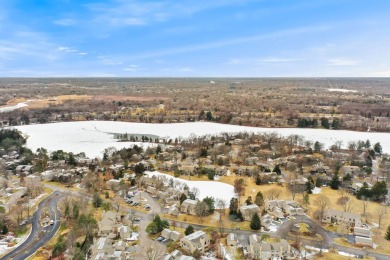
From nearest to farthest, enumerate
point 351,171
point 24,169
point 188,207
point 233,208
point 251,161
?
point 233,208
point 188,207
point 351,171
point 24,169
point 251,161

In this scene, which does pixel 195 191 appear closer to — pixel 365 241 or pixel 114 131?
pixel 365 241

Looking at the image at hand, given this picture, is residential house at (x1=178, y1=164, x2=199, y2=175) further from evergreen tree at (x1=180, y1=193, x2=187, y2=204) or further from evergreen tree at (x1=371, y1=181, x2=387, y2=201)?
evergreen tree at (x1=371, y1=181, x2=387, y2=201)

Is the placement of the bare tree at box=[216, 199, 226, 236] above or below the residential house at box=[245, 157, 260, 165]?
below

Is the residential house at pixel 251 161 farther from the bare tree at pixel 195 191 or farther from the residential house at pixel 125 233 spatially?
the residential house at pixel 125 233

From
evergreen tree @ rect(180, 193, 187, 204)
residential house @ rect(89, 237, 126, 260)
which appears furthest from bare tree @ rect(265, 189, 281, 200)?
residential house @ rect(89, 237, 126, 260)

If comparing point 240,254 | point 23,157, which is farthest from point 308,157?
point 23,157

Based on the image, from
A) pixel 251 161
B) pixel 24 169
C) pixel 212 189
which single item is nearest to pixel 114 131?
pixel 24 169
